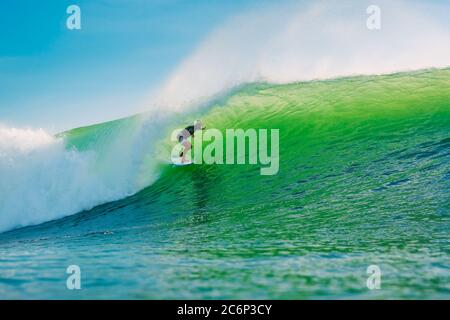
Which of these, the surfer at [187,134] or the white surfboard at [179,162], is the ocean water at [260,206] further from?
the surfer at [187,134]

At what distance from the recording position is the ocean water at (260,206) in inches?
167

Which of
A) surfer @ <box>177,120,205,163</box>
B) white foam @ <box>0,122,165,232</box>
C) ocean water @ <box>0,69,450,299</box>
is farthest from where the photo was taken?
surfer @ <box>177,120,205,163</box>

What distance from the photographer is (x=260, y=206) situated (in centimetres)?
908

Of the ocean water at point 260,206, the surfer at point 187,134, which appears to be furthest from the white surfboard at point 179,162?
the surfer at point 187,134

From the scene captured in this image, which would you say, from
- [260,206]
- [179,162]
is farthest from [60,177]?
[260,206]

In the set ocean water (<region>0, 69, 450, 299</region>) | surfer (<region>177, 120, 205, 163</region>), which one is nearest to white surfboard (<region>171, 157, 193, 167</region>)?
ocean water (<region>0, 69, 450, 299</region>)

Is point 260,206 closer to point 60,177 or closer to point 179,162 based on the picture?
point 179,162

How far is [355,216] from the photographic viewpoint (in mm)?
7184

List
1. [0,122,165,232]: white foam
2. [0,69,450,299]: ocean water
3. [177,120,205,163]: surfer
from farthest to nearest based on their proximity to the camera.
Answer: [177,120,205,163]: surfer, [0,122,165,232]: white foam, [0,69,450,299]: ocean water

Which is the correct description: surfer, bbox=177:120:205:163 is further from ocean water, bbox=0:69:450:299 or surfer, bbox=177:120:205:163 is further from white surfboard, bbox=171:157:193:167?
white surfboard, bbox=171:157:193:167

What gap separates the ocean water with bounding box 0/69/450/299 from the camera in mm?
4234

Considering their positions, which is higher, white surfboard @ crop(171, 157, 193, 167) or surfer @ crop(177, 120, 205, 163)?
surfer @ crop(177, 120, 205, 163)

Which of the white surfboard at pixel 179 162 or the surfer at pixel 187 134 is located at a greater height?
the surfer at pixel 187 134
